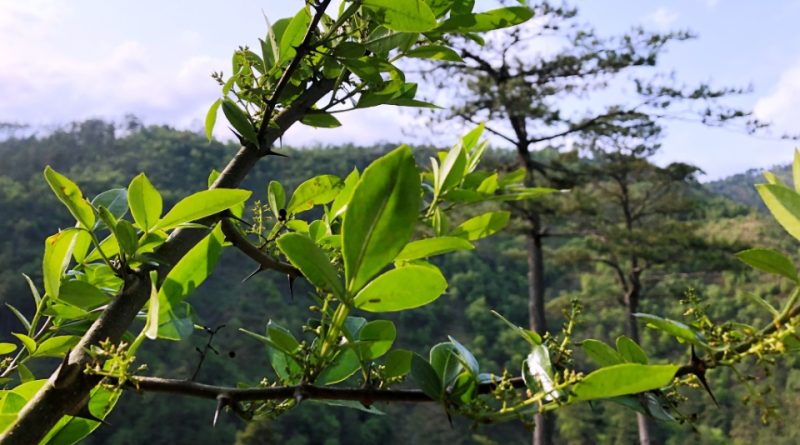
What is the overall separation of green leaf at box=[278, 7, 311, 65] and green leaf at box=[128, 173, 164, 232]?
0.09 m

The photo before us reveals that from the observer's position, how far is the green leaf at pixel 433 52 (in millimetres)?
338

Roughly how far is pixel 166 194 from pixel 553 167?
8996mm

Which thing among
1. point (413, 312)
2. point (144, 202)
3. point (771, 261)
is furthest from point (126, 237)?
point (413, 312)

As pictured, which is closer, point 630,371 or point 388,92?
point 630,371

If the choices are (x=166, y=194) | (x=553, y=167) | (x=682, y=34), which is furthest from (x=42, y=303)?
(x=166, y=194)

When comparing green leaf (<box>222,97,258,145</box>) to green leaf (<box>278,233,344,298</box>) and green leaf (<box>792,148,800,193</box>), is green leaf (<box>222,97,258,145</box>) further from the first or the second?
green leaf (<box>792,148,800,193</box>)

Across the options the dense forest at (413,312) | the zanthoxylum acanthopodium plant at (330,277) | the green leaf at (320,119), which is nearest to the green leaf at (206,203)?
the zanthoxylum acanthopodium plant at (330,277)

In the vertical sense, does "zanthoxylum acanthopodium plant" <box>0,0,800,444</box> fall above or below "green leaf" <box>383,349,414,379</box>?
above

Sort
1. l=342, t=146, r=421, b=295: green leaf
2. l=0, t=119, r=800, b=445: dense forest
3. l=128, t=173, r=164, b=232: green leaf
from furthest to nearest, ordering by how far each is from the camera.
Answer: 1. l=0, t=119, r=800, b=445: dense forest
2. l=128, t=173, r=164, b=232: green leaf
3. l=342, t=146, r=421, b=295: green leaf

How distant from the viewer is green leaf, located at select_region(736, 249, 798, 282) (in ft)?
0.71

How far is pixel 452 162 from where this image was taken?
0.33 meters

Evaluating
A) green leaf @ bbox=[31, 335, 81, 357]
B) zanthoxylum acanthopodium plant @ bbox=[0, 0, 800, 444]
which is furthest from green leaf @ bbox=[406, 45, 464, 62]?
green leaf @ bbox=[31, 335, 81, 357]

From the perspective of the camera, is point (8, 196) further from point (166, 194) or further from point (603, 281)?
point (603, 281)

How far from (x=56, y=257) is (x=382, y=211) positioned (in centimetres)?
17
